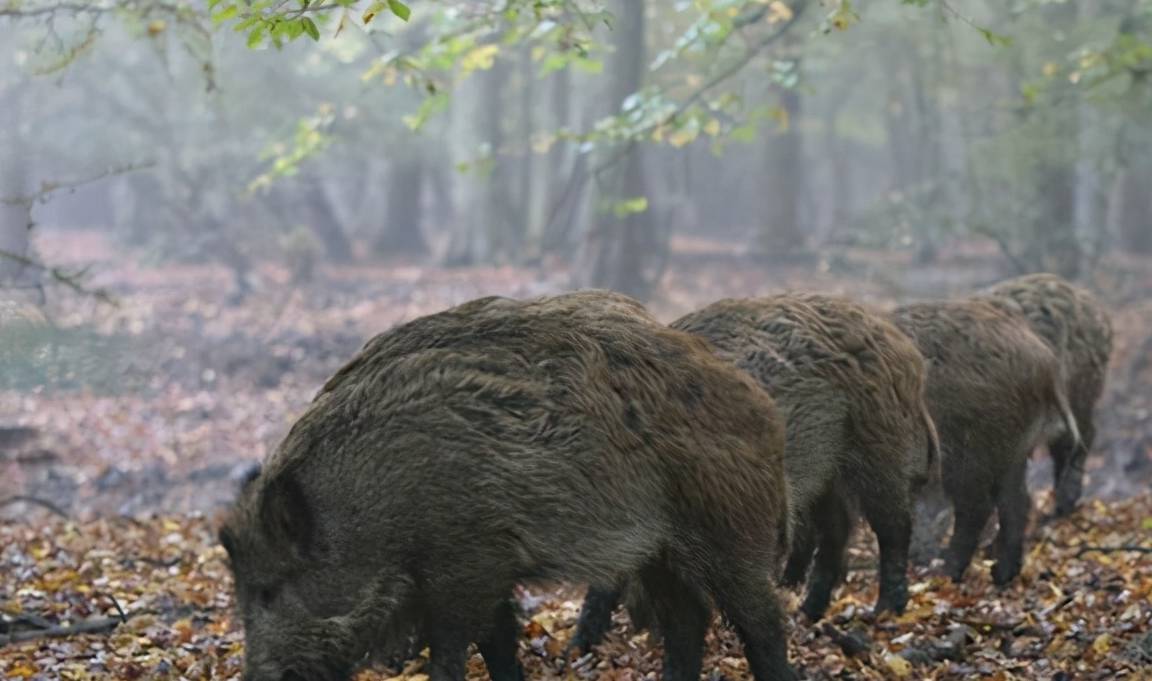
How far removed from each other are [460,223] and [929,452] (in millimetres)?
19974

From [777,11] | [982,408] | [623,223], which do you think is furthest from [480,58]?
[623,223]

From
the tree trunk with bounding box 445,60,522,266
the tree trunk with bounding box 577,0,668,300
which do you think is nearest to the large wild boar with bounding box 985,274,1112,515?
the tree trunk with bounding box 577,0,668,300

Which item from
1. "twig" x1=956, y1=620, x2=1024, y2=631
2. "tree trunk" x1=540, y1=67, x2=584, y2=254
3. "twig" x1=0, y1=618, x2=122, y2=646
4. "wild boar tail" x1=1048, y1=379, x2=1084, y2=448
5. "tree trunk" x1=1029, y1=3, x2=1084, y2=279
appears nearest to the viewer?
"twig" x1=0, y1=618, x2=122, y2=646

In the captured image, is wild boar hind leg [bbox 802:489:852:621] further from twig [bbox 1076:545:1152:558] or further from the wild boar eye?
the wild boar eye

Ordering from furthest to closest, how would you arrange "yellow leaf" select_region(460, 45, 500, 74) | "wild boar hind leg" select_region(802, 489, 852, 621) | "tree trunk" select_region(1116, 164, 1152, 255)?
1. "tree trunk" select_region(1116, 164, 1152, 255)
2. "yellow leaf" select_region(460, 45, 500, 74)
3. "wild boar hind leg" select_region(802, 489, 852, 621)

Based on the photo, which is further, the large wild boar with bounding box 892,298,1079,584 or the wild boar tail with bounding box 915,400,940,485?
the large wild boar with bounding box 892,298,1079,584

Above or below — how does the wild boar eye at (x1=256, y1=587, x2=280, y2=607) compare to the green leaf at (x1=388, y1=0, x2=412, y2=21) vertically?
below

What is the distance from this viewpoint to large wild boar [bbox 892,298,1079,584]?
23.0ft

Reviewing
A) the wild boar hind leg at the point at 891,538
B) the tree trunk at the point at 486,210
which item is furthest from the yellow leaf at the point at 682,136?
the tree trunk at the point at 486,210

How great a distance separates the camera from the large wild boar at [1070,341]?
8.24 meters

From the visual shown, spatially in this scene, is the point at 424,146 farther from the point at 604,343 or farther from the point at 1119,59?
the point at 604,343

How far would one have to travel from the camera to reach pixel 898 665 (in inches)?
218

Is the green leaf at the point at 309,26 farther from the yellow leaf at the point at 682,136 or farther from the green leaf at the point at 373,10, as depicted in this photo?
the yellow leaf at the point at 682,136

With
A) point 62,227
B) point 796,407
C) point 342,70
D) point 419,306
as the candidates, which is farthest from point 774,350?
point 62,227
